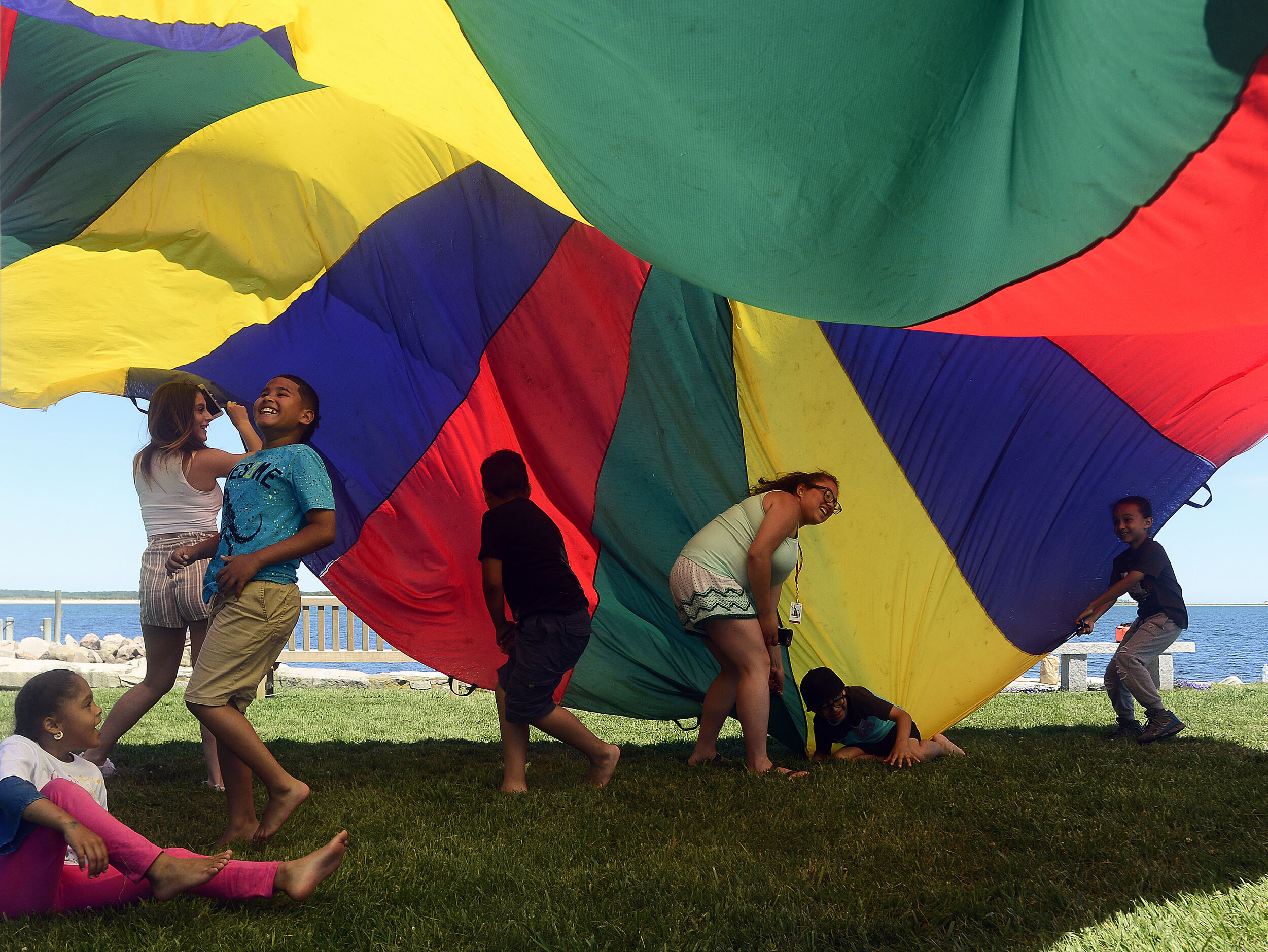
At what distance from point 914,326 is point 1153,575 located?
267 centimetres

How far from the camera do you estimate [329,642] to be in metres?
11.2

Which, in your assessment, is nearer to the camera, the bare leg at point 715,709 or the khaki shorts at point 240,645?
the khaki shorts at point 240,645

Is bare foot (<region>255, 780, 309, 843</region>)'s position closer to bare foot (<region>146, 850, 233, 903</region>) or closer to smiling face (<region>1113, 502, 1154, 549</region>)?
bare foot (<region>146, 850, 233, 903</region>)

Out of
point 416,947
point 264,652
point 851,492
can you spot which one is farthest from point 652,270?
point 416,947

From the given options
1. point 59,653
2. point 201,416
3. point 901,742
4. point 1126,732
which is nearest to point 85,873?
point 201,416

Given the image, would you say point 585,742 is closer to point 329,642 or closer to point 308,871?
point 308,871

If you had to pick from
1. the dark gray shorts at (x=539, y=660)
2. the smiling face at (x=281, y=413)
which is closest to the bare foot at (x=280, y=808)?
the dark gray shorts at (x=539, y=660)

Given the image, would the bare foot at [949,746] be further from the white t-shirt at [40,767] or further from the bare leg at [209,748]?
the white t-shirt at [40,767]

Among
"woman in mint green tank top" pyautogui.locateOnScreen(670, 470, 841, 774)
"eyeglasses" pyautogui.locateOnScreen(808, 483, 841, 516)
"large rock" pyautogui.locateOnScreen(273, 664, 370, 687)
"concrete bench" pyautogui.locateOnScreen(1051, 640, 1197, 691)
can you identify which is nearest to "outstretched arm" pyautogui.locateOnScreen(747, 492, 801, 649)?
"woman in mint green tank top" pyautogui.locateOnScreen(670, 470, 841, 774)

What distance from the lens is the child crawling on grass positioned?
4039mm

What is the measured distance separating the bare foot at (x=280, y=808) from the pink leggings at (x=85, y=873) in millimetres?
490

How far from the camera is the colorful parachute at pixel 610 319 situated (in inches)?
96.0

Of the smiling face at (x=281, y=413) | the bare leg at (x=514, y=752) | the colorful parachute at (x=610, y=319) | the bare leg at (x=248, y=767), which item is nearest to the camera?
the colorful parachute at (x=610, y=319)

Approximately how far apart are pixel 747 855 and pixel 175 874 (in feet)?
4.73
